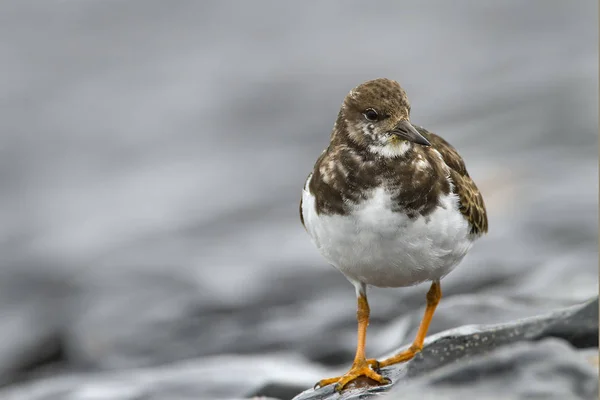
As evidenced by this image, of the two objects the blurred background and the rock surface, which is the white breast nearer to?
the rock surface

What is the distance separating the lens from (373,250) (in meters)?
5.54

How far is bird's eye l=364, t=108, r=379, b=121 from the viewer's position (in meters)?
5.64

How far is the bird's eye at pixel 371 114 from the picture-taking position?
5.64 metres

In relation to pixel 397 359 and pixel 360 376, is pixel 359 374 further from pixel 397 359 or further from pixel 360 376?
pixel 397 359

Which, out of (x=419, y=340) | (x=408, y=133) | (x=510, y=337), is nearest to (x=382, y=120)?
(x=408, y=133)

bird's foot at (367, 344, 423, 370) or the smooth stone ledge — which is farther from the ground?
bird's foot at (367, 344, 423, 370)

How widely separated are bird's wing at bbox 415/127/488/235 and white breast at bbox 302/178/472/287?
0.10m

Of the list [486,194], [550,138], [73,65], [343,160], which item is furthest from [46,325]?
[73,65]

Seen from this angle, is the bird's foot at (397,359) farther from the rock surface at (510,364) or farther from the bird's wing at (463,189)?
the bird's wing at (463,189)

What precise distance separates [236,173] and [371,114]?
10369mm

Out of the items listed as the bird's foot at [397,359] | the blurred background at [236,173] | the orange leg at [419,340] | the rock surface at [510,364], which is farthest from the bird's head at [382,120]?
the blurred background at [236,173]

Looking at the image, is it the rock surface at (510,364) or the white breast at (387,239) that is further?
the white breast at (387,239)

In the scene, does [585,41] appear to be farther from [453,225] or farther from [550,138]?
[453,225]

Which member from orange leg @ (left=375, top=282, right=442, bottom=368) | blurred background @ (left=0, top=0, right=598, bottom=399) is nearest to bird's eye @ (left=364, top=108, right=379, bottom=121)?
orange leg @ (left=375, top=282, right=442, bottom=368)
